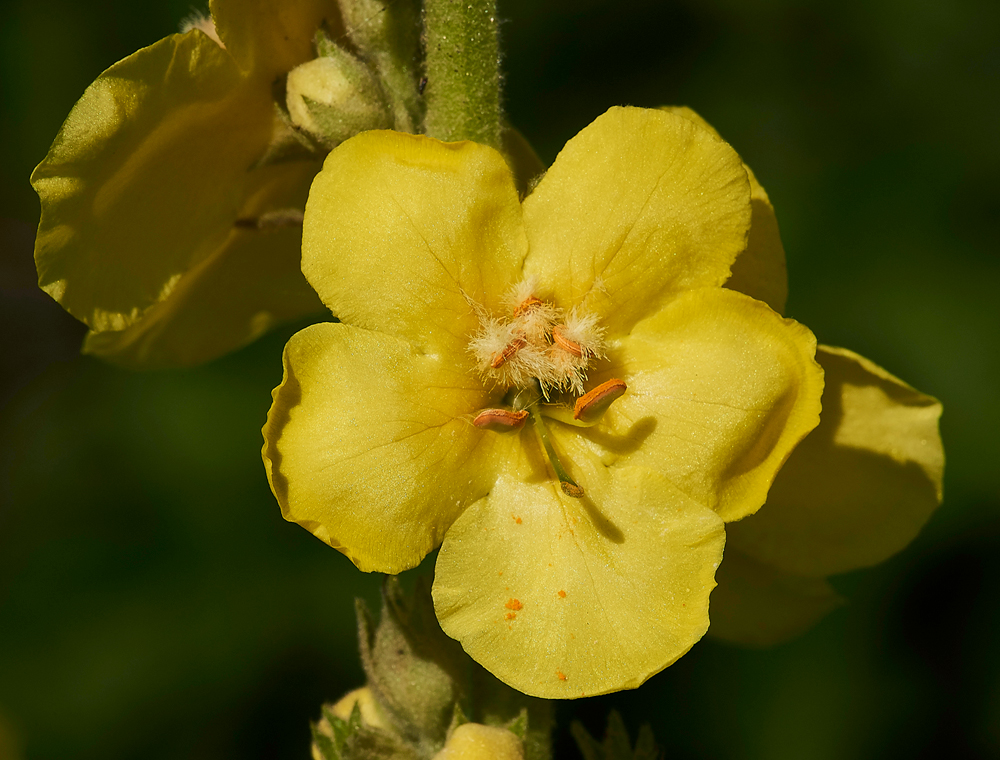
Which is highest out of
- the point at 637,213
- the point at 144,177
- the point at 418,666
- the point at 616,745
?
the point at 144,177

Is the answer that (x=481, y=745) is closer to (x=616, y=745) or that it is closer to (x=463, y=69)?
(x=616, y=745)

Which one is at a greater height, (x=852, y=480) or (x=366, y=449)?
(x=366, y=449)

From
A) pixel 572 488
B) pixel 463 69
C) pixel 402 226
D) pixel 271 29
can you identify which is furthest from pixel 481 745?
pixel 271 29

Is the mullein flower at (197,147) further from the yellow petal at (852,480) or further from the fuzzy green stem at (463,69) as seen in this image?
the yellow petal at (852,480)

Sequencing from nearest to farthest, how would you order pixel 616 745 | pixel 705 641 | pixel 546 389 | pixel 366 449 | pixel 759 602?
pixel 366 449 → pixel 546 389 → pixel 616 745 → pixel 759 602 → pixel 705 641

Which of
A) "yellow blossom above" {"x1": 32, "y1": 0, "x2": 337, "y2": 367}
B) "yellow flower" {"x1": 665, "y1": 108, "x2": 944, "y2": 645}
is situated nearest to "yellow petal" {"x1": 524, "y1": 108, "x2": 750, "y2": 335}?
"yellow flower" {"x1": 665, "y1": 108, "x2": 944, "y2": 645}

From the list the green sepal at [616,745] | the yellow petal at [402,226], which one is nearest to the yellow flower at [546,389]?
the yellow petal at [402,226]

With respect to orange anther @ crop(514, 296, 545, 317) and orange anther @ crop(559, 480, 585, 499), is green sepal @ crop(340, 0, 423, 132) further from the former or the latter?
orange anther @ crop(559, 480, 585, 499)

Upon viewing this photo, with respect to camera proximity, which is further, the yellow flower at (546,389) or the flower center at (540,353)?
the flower center at (540,353)
